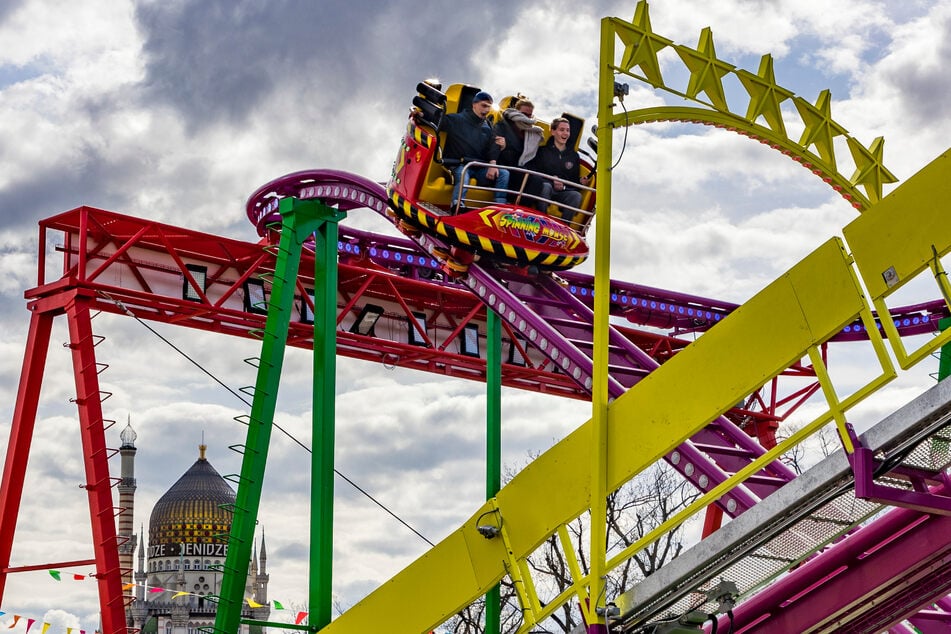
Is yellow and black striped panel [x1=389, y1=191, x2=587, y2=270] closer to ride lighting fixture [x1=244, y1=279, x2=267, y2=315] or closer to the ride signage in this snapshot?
ride lighting fixture [x1=244, y1=279, x2=267, y2=315]

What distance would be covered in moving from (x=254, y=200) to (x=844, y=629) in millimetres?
10303

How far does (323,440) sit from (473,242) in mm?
2590

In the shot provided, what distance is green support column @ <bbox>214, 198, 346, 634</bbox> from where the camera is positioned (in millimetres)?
14562

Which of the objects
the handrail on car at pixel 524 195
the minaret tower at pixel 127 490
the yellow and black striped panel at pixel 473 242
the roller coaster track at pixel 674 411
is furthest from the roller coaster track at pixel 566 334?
the minaret tower at pixel 127 490

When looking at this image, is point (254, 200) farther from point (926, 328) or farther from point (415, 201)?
point (926, 328)

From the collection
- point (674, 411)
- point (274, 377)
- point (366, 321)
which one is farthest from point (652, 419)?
point (366, 321)

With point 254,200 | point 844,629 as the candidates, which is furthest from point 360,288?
point 844,629

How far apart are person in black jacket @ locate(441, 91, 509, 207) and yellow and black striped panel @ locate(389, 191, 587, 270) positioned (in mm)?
314

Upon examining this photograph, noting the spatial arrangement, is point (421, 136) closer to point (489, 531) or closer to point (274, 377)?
point (274, 377)

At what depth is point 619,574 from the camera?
104 ft

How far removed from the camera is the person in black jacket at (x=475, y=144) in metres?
15.3

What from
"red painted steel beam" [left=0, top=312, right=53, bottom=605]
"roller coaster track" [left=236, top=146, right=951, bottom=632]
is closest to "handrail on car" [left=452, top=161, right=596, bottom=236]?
"roller coaster track" [left=236, top=146, right=951, bottom=632]

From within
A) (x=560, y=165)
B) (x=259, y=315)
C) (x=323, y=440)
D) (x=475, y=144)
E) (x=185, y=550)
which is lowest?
(x=323, y=440)

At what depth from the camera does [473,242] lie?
1509cm
